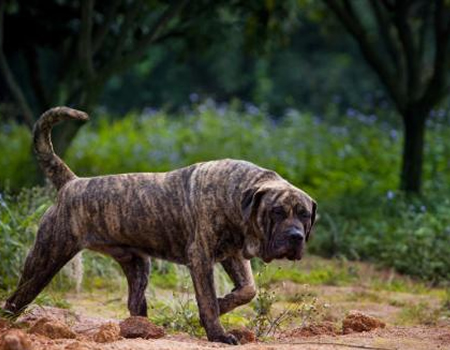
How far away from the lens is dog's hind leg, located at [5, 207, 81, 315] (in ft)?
22.7

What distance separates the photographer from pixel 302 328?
23.1 ft

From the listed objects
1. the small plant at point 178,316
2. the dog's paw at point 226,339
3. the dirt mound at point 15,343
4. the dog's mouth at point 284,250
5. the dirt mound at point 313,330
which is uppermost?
the dog's mouth at point 284,250

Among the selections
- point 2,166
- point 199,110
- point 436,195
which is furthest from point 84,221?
point 199,110

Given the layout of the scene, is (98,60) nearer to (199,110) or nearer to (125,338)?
(199,110)

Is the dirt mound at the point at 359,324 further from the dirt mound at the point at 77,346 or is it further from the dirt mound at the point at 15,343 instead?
the dirt mound at the point at 15,343

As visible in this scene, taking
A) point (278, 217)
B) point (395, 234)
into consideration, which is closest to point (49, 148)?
point (278, 217)

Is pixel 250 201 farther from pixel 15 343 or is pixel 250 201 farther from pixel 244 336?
pixel 15 343

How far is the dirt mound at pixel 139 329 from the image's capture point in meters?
6.48

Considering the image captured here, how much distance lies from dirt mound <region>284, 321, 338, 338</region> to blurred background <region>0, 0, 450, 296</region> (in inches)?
103

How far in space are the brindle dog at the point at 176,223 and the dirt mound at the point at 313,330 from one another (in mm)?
390

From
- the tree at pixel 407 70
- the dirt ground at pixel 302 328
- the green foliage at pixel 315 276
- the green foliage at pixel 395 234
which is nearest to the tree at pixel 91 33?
the tree at pixel 407 70

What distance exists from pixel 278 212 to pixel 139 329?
1.14m

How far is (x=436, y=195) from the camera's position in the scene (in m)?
13.7

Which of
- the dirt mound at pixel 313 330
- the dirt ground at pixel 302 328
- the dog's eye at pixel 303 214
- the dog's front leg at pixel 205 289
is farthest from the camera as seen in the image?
the dirt mound at pixel 313 330
